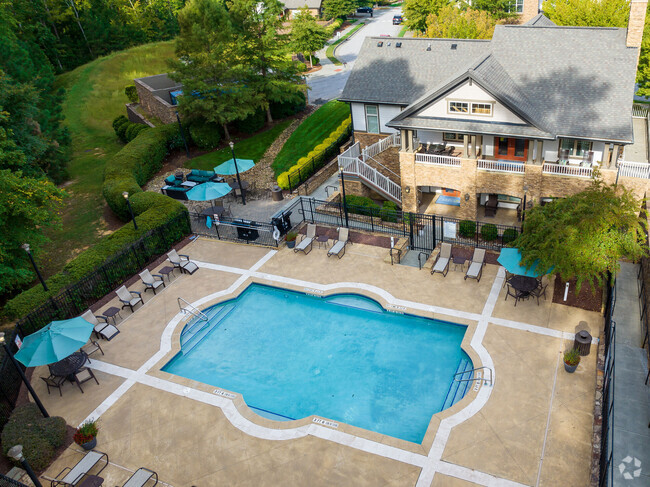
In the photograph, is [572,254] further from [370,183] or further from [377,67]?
[377,67]

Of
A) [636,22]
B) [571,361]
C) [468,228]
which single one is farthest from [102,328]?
[636,22]

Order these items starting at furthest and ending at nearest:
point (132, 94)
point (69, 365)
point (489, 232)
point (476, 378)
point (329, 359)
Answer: point (132, 94) < point (489, 232) < point (329, 359) < point (69, 365) < point (476, 378)

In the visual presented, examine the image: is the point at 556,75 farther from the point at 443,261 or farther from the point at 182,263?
the point at 182,263

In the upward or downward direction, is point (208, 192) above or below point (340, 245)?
above

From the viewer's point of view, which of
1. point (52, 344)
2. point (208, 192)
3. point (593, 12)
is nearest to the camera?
point (52, 344)

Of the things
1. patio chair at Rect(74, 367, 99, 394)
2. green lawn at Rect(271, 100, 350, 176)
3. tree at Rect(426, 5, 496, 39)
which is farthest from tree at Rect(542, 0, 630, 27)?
patio chair at Rect(74, 367, 99, 394)

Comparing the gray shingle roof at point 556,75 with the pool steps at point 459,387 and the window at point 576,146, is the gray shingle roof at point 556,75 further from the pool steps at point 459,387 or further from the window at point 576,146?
the pool steps at point 459,387

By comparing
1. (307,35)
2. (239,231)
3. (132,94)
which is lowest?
(239,231)
